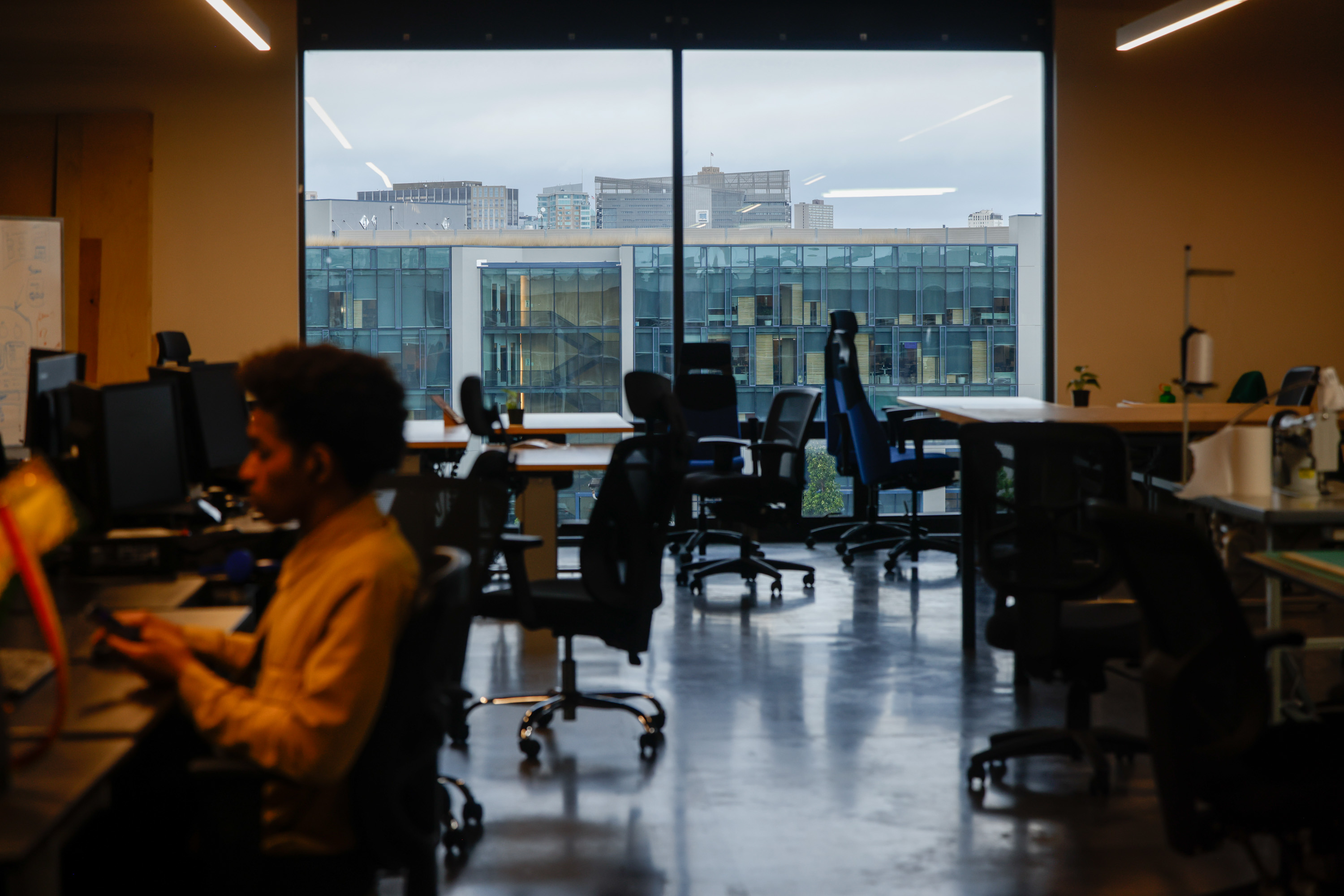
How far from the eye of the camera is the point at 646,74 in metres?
7.57

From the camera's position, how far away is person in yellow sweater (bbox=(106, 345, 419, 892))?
1506mm

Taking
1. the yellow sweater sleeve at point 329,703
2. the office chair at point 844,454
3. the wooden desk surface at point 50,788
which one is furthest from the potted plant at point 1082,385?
the wooden desk surface at point 50,788

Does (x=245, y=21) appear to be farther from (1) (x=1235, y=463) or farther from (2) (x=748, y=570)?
(1) (x=1235, y=463)

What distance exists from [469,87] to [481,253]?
1.07 metres

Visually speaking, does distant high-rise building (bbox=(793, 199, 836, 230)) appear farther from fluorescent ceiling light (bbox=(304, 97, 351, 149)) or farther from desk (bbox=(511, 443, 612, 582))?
desk (bbox=(511, 443, 612, 582))

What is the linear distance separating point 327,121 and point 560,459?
144 inches

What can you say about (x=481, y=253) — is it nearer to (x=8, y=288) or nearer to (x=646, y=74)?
(x=646, y=74)

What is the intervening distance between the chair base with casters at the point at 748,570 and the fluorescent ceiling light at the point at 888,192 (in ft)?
8.94

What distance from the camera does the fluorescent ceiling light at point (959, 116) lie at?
7.83m

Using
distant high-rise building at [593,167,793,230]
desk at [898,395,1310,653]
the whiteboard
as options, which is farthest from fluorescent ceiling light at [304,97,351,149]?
desk at [898,395,1310,653]

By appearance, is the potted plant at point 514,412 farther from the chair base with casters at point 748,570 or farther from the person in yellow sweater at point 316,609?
the person in yellow sweater at point 316,609

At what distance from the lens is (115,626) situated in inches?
68.5

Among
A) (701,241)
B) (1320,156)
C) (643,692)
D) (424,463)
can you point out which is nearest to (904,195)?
(701,241)

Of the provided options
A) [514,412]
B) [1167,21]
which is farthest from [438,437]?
[1167,21]
